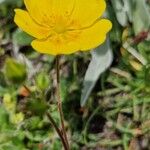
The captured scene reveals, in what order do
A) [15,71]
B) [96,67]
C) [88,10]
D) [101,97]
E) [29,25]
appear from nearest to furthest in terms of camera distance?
1. [15,71]
2. [29,25]
3. [88,10]
4. [96,67]
5. [101,97]

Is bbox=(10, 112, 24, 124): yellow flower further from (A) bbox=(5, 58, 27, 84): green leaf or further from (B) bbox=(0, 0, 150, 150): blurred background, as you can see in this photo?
(A) bbox=(5, 58, 27, 84): green leaf

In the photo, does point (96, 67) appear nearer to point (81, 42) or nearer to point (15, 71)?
point (81, 42)

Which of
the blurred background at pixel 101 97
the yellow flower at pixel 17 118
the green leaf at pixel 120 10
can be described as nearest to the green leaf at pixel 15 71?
the blurred background at pixel 101 97

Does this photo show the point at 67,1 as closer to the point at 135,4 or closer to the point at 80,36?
the point at 80,36

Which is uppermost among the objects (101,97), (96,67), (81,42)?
(81,42)

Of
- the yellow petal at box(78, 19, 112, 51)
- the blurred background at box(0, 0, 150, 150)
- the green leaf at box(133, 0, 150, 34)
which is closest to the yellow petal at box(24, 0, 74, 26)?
the yellow petal at box(78, 19, 112, 51)

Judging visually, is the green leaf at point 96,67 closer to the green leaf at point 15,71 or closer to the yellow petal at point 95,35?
the yellow petal at point 95,35

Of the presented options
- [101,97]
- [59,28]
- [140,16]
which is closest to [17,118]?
[101,97]
